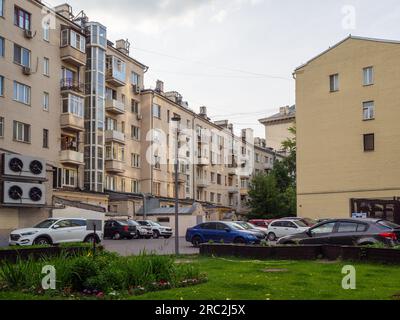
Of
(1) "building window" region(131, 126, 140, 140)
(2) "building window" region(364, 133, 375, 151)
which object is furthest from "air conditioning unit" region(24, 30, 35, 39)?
(2) "building window" region(364, 133, 375, 151)

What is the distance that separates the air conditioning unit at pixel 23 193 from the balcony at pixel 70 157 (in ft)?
22.4

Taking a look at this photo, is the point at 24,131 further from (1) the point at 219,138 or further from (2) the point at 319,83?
(1) the point at 219,138

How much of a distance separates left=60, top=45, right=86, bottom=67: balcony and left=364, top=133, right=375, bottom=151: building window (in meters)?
23.8

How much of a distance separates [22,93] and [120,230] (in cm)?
1243

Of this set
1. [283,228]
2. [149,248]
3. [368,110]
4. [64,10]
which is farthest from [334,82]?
[64,10]

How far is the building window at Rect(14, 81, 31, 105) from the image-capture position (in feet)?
127

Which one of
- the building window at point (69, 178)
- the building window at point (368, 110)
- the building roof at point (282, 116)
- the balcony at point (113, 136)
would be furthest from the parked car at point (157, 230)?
the building roof at point (282, 116)

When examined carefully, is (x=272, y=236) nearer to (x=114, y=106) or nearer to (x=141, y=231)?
(x=141, y=231)

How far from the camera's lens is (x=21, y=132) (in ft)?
128

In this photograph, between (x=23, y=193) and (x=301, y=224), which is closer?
(x=23, y=193)

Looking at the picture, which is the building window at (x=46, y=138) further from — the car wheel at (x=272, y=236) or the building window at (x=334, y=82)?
the building window at (x=334, y=82)

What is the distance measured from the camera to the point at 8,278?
10.1 m

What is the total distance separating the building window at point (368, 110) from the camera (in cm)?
4100

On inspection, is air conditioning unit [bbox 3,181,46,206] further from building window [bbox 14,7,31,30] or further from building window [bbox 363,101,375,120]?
building window [bbox 363,101,375,120]
